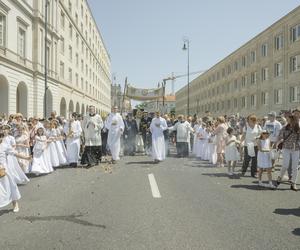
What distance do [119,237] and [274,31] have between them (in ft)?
126

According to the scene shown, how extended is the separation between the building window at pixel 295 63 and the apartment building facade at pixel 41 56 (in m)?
21.9

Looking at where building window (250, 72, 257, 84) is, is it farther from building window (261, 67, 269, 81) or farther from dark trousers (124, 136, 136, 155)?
dark trousers (124, 136, 136, 155)

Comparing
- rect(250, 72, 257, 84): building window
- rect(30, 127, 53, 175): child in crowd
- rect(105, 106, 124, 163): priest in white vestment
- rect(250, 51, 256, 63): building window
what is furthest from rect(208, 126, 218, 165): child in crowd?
rect(250, 51, 256, 63): building window

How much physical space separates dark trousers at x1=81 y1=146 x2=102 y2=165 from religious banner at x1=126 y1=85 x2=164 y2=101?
1912 centimetres

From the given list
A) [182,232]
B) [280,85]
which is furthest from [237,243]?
[280,85]

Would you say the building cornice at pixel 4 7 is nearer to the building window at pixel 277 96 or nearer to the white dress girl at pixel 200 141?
the white dress girl at pixel 200 141

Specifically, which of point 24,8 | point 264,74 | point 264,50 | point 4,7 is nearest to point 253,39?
point 264,50

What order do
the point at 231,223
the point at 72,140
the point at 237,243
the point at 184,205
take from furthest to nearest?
the point at 72,140 < the point at 184,205 < the point at 231,223 < the point at 237,243

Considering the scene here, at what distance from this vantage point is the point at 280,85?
37406 mm

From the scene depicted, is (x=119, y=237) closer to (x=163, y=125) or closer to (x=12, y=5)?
(x=163, y=125)

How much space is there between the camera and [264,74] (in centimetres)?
4288

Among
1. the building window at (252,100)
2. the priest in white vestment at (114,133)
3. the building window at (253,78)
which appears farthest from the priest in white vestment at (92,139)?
the building window at (253,78)

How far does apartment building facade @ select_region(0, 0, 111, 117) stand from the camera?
28.0 meters

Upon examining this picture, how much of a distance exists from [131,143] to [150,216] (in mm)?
12726
